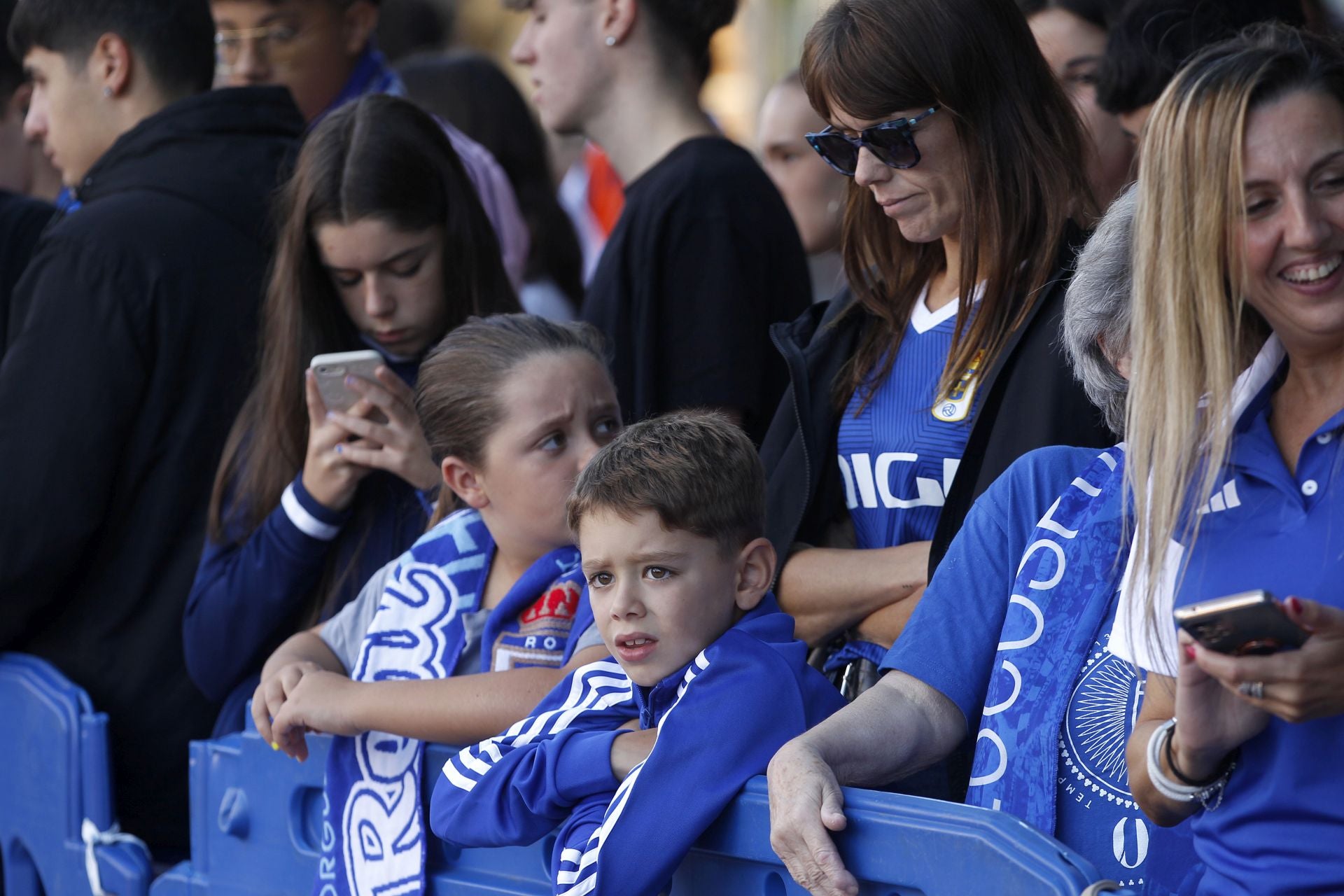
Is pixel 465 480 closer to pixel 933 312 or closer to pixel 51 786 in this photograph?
pixel 933 312

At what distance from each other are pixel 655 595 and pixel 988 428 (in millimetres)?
665

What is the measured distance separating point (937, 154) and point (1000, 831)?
1288 mm

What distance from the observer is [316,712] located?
9.32 ft

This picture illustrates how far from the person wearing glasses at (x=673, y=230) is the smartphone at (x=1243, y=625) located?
A: 181cm

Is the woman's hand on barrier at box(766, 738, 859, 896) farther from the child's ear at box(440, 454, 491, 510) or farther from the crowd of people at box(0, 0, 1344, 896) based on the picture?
A: the child's ear at box(440, 454, 491, 510)

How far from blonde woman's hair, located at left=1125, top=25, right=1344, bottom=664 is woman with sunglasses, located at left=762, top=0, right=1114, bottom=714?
566 millimetres

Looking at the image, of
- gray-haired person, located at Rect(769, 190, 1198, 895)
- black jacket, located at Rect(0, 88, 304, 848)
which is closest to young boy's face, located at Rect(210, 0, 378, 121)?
black jacket, located at Rect(0, 88, 304, 848)

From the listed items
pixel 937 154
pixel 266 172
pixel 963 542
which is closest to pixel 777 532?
pixel 963 542

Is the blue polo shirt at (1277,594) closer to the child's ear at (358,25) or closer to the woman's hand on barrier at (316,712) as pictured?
the woman's hand on barrier at (316,712)

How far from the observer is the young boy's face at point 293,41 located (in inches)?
180

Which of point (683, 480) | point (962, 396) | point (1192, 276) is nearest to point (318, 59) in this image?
point (962, 396)

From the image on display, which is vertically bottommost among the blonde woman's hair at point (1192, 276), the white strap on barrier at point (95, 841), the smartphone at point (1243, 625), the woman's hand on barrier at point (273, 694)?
the white strap on barrier at point (95, 841)

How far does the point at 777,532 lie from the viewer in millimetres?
2891

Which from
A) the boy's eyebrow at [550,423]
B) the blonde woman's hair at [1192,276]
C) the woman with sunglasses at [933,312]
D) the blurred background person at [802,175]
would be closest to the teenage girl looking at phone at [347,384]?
the boy's eyebrow at [550,423]
